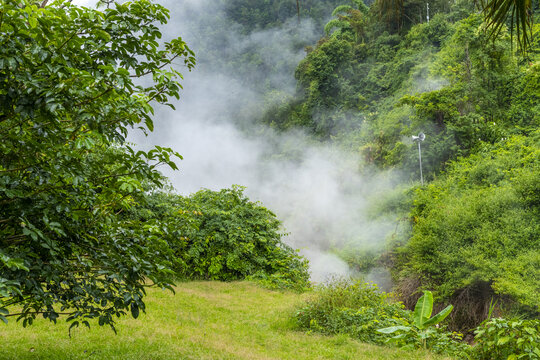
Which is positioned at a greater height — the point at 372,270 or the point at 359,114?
the point at 359,114

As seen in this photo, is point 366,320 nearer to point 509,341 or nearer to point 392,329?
point 392,329

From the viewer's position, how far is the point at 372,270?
60.1ft

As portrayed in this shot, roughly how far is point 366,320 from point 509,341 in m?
2.44

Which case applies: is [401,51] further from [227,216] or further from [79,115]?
[79,115]

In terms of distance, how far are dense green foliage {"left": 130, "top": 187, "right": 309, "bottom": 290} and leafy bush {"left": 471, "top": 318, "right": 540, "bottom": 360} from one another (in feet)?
21.7

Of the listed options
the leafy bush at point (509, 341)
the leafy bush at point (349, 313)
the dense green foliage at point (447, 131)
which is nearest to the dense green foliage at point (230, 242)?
the leafy bush at point (349, 313)

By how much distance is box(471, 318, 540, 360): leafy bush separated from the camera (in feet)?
14.9

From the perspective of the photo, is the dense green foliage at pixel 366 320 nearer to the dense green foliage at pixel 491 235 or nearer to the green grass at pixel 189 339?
the green grass at pixel 189 339

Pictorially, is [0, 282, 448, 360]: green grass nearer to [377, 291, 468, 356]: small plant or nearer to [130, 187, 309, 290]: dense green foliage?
[377, 291, 468, 356]: small plant

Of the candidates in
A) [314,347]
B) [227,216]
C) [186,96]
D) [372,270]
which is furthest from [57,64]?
[186,96]

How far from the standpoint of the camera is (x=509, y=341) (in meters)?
4.80

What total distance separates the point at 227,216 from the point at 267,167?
1875 cm

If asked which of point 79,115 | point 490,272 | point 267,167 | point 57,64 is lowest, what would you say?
Result: point 79,115

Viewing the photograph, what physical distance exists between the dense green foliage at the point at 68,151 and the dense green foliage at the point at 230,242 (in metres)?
7.83
